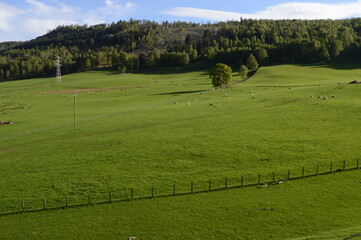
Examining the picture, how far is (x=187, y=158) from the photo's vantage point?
165 feet

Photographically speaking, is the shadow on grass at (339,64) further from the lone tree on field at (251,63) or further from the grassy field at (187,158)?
the grassy field at (187,158)

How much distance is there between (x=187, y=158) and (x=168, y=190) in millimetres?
10950

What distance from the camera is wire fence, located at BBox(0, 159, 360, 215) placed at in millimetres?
37188

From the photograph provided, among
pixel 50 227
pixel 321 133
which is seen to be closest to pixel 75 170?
pixel 50 227

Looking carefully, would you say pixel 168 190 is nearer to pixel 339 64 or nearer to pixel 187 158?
pixel 187 158

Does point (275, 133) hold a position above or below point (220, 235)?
above

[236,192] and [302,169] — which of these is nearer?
[236,192]

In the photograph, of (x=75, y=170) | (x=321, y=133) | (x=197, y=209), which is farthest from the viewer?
(x=321, y=133)

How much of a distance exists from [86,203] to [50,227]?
17.8ft

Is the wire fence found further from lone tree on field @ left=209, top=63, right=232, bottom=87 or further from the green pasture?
lone tree on field @ left=209, top=63, right=232, bottom=87

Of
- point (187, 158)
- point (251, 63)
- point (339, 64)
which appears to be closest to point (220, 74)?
point (251, 63)

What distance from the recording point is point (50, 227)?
32.8m

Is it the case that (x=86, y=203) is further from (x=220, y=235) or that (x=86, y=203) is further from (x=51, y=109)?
(x=51, y=109)

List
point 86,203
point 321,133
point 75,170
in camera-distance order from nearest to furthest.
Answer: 1. point 86,203
2. point 75,170
3. point 321,133
